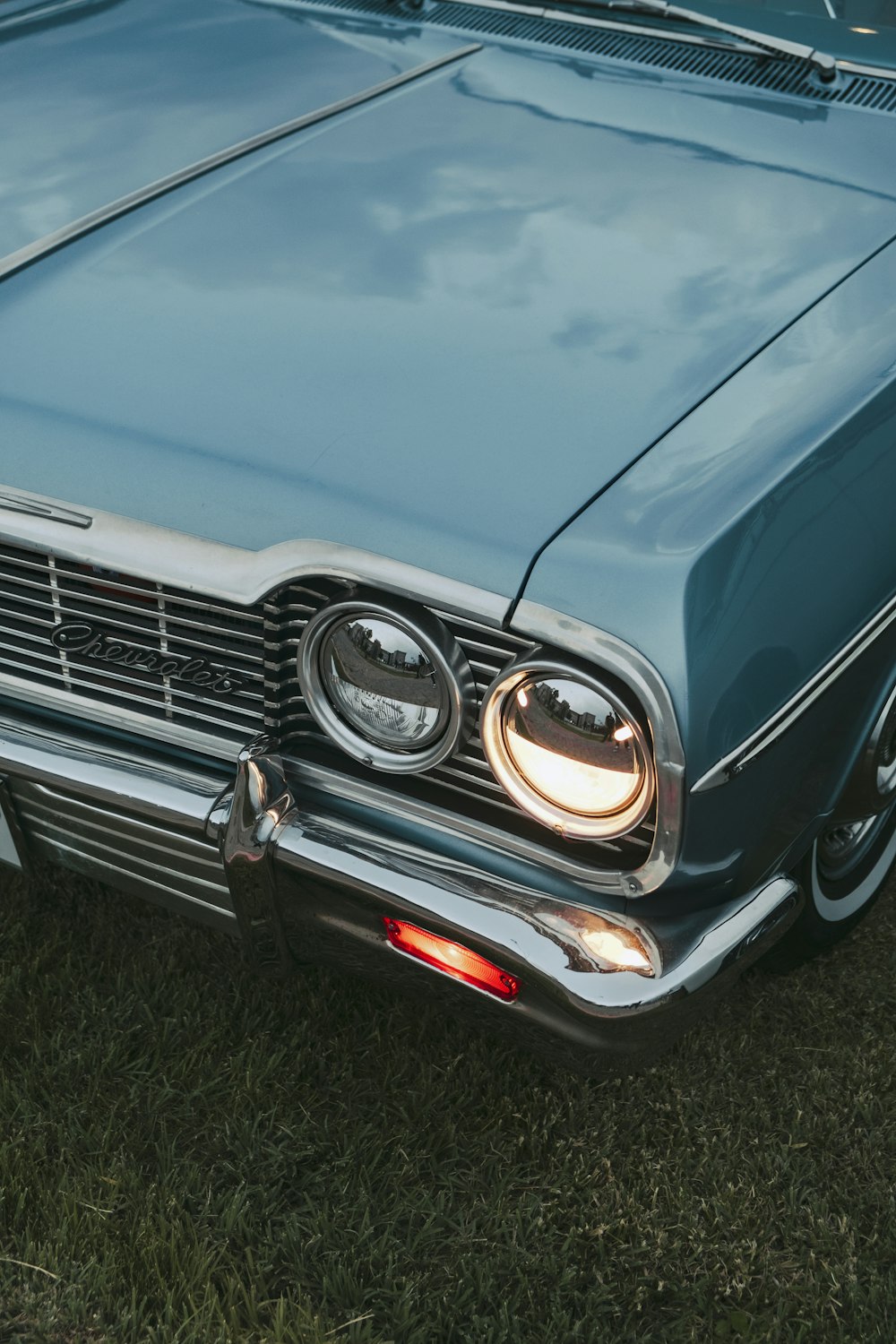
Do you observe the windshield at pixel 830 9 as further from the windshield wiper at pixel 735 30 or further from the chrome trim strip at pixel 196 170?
the chrome trim strip at pixel 196 170

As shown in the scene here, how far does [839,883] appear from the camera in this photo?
229cm

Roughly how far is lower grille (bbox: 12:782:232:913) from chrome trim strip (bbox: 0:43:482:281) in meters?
0.80

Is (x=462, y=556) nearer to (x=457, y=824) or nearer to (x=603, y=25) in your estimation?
(x=457, y=824)

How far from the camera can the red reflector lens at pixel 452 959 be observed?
5.46 feet

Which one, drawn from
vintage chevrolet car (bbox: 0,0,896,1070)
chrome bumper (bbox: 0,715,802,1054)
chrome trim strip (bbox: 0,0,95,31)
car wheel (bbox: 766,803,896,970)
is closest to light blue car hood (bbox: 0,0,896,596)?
vintage chevrolet car (bbox: 0,0,896,1070)

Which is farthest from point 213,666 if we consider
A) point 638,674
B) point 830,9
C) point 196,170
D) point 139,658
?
point 830,9

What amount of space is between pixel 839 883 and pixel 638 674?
103 centimetres

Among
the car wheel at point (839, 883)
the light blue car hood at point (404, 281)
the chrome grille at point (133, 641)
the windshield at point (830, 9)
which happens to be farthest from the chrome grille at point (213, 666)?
the windshield at point (830, 9)

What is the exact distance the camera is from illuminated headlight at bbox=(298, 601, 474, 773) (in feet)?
5.18

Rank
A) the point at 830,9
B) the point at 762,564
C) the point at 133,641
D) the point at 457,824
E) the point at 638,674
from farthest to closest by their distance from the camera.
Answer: the point at 830,9, the point at 133,641, the point at 457,824, the point at 762,564, the point at 638,674

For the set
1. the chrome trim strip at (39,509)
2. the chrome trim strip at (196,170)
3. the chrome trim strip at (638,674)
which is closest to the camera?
the chrome trim strip at (638,674)

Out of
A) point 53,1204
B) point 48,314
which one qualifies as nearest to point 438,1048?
point 53,1204

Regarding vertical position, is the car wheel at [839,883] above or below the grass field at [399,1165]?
above

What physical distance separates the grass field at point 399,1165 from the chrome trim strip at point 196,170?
116cm
